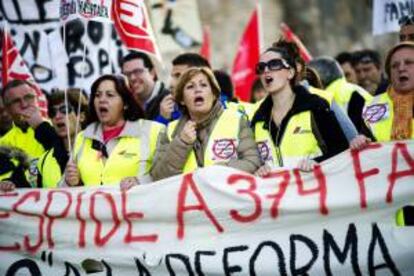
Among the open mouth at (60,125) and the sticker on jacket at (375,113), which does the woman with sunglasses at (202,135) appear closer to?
the sticker on jacket at (375,113)

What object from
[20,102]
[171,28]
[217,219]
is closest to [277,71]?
[217,219]

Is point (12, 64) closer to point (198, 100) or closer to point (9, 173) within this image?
point (9, 173)

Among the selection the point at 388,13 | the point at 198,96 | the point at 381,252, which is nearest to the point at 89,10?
the point at 198,96

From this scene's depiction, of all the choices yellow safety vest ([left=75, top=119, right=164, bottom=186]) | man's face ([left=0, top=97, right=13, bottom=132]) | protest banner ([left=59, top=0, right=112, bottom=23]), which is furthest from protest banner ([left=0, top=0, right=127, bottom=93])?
yellow safety vest ([left=75, top=119, right=164, bottom=186])

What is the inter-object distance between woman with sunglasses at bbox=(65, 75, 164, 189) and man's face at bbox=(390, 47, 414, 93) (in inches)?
61.4

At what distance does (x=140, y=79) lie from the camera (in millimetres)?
9281

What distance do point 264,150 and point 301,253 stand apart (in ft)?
2.36

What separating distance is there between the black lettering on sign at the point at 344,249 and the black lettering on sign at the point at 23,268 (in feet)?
6.25

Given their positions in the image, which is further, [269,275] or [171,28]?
[171,28]

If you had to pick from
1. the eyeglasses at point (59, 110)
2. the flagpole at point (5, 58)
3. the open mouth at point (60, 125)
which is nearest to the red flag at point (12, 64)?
the flagpole at point (5, 58)

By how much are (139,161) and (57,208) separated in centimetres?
60

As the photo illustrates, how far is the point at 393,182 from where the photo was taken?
6441 mm

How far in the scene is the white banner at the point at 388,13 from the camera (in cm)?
909

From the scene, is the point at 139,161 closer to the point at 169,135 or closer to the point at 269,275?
the point at 169,135
